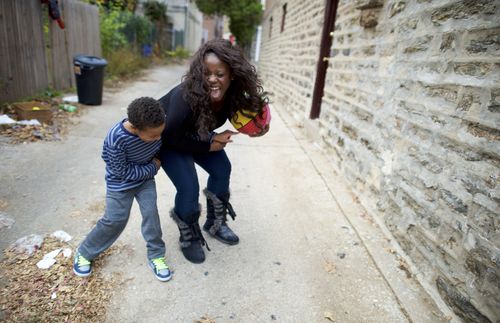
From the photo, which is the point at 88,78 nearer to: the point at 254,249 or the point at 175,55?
the point at 254,249

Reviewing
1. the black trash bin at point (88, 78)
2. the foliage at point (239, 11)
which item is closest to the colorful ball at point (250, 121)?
the black trash bin at point (88, 78)

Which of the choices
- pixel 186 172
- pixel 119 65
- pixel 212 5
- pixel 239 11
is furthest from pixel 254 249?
pixel 212 5

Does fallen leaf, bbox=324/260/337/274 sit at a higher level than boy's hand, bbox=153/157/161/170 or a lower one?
lower

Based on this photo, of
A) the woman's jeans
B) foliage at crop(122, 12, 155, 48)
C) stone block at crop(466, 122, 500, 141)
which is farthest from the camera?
foliage at crop(122, 12, 155, 48)

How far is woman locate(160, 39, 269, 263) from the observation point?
2.15m

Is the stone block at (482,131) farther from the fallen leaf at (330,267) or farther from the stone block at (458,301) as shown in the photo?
the fallen leaf at (330,267)

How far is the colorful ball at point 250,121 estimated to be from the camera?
2484 millimetres

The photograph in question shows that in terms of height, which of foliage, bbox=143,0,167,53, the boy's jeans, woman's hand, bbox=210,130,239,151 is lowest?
the boy's jeans

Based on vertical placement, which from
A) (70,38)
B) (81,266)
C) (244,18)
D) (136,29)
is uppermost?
(244,18)

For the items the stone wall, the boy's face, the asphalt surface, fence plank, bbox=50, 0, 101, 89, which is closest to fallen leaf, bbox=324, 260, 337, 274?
the asphalt surface

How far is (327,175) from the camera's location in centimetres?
457

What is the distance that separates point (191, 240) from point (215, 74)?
1300 millimetres

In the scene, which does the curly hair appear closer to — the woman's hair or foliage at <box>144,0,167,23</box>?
the woman's hair

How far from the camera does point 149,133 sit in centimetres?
197
